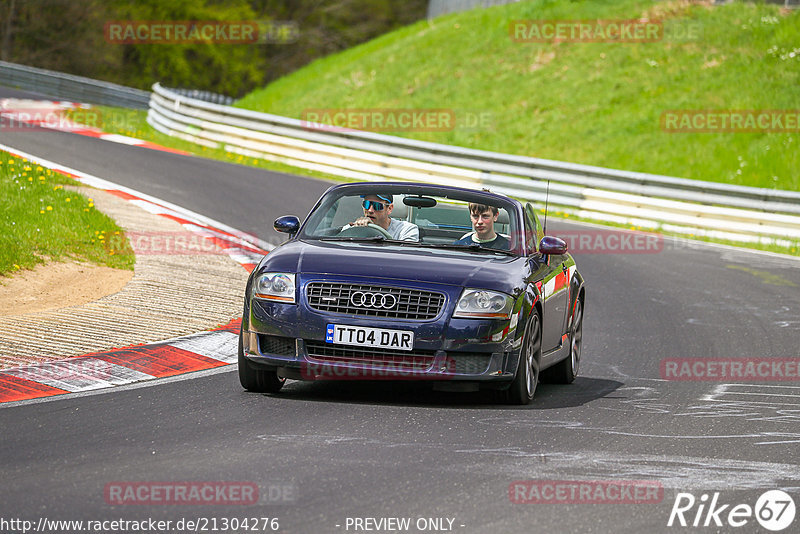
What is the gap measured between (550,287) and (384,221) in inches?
50.1

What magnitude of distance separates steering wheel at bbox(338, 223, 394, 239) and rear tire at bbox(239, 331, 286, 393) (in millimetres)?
1191

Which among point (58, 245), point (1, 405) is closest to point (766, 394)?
point (1, 405)

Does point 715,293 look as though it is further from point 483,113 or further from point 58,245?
point 483,113

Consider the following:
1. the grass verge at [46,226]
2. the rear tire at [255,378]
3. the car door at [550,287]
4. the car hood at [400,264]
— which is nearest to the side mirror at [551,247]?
the car door at [550,287]

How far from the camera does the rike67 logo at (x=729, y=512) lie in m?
5.52

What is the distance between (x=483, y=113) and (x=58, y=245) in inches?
850

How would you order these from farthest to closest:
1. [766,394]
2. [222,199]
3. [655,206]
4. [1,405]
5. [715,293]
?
[655,206] < [222,199] < [715,293] < [766,394] < [1,405]

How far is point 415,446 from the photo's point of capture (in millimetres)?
6836

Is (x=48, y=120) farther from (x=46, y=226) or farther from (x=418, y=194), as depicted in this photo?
(x=418, y=194)

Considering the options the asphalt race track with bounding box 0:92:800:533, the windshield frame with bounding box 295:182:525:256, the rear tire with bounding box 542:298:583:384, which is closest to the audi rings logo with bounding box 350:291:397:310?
the asphalt race track with bounding box 0:92:800:533

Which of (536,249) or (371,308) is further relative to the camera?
(536,249)

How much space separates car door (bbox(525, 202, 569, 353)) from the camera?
353 inches

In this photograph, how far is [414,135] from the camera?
34188mm

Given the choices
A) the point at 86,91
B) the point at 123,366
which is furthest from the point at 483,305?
the point at 86,91
